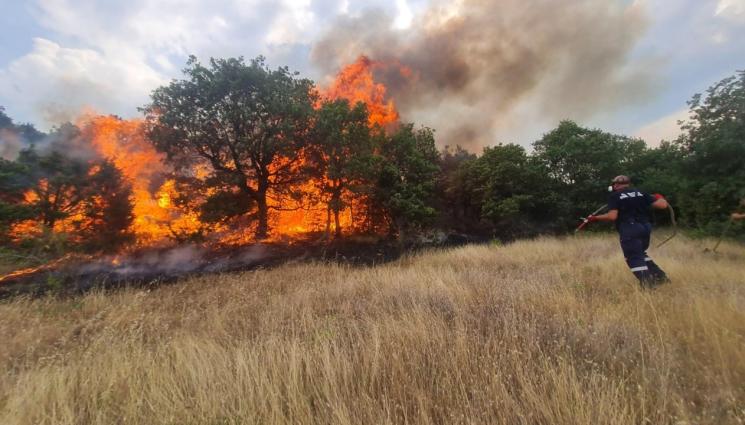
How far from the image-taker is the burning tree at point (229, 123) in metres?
15.1

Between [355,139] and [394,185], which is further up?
[355,139]

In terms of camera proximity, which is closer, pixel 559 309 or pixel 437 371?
pixel 437 371

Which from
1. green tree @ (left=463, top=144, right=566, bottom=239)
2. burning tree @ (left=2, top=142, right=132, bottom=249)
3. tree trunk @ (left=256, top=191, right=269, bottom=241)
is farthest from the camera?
green tree @ (left=463, top=144, right=566, bottom=239)

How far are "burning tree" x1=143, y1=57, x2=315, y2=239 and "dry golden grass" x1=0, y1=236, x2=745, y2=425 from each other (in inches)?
455

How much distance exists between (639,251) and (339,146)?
14.7 metres

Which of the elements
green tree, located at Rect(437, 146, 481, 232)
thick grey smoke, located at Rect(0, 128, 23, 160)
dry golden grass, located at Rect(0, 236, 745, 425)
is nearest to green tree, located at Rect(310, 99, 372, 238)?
green tree, located at Rect(437, 146, 481, 232)

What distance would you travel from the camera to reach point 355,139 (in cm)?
1769

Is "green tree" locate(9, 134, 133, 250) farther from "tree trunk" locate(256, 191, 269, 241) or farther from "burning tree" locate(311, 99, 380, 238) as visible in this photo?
"burning tree" locate(311, 99, 380, 238)

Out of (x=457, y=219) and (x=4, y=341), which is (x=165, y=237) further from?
(x=457, y=219)

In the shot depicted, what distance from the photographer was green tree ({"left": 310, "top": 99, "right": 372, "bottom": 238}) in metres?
17.1

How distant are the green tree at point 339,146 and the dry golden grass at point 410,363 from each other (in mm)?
12743

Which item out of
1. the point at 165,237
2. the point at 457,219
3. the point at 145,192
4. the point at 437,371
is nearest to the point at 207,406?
the point at 437,371

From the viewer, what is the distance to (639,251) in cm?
545

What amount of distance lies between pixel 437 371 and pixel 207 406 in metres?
1.96
